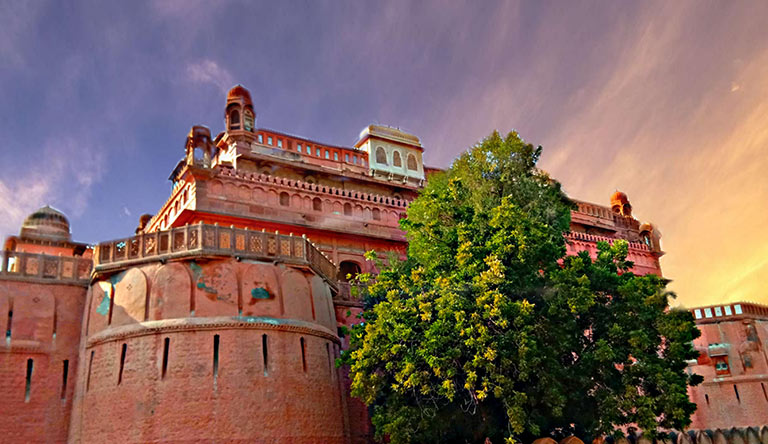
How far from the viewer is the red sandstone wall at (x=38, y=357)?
48.5 feet

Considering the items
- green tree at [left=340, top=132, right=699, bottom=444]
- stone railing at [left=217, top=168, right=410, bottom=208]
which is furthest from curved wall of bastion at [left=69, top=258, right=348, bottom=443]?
stone railing at [left=217, top=168, right=410, bottom=208]

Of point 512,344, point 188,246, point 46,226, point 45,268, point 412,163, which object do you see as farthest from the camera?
point 412,163

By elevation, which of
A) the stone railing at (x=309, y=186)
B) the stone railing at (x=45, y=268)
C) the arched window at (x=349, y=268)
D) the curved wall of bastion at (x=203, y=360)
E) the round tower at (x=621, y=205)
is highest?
the round tower at (x=621, y=205)

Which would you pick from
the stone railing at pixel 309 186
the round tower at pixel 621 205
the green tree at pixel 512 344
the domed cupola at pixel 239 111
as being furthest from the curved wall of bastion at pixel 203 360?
the round tower at pixel 621 205

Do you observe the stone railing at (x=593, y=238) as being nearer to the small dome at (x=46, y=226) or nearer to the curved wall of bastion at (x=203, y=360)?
the curved wall of bastion at (x=203, y=360)

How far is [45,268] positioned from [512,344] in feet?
38.7

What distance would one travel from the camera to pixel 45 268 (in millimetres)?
16531

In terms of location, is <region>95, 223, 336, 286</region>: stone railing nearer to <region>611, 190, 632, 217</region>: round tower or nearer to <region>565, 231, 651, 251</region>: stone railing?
<region>565, 231, 651, 251</region>: stone railing

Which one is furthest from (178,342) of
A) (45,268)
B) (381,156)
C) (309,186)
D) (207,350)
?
(381,156)

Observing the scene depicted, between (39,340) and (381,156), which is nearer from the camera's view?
(39,340)

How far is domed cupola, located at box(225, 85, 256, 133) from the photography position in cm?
3044

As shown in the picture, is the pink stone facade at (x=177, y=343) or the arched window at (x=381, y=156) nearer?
the pink stone facade at (x=177, y=343)

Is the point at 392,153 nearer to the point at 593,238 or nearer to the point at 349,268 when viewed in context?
the point at 349,268

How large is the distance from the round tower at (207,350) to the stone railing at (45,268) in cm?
92
